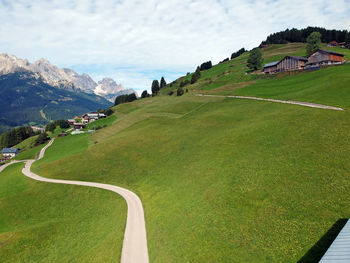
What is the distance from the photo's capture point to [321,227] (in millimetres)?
20172

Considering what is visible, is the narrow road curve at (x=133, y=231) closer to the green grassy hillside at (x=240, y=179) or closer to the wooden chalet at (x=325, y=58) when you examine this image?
the green grassy hillside at (x=240, y=179)

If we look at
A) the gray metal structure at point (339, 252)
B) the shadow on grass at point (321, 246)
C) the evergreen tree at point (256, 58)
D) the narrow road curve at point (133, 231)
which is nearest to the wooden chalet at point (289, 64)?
the evergreen tree at point (256, 58)

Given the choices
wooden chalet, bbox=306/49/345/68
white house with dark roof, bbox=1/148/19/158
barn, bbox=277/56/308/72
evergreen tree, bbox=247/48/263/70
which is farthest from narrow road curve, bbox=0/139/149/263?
evergreen tree, bbox=247/48/263/70

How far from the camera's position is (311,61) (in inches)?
4311

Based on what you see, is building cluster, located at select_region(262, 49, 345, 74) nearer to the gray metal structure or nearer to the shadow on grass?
the shadow on grass

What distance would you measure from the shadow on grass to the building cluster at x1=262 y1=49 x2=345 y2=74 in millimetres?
→ 95937

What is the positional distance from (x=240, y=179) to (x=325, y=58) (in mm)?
104613

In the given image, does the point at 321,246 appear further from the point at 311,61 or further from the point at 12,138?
the point at 12,138

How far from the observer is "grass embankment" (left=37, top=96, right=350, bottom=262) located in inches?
832

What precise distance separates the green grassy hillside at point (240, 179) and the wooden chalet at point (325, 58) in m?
45.9

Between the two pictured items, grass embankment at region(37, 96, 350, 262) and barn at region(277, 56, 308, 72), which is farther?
barn at region(277, 56, 308, 72)

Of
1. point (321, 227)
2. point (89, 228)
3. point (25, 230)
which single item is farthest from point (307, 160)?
point (25, 230)

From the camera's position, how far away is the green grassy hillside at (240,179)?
21266 millimetres

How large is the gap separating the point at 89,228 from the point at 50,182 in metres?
27.6
